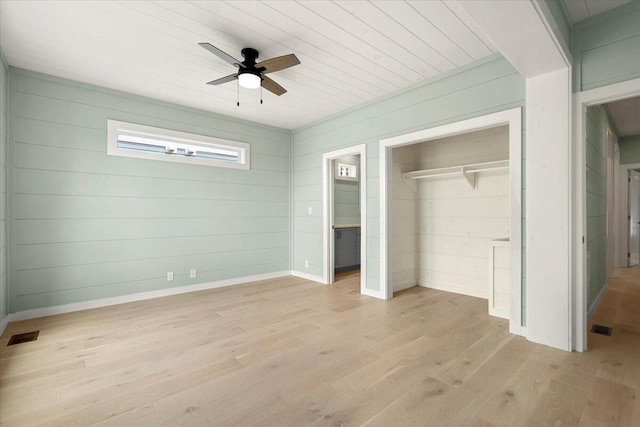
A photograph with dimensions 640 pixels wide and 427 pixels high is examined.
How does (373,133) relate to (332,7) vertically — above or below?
below

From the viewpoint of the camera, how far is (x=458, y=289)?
425cm

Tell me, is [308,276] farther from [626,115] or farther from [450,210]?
[626,115]

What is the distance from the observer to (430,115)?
3547 mm

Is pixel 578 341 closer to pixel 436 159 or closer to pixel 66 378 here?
pixel 436 159

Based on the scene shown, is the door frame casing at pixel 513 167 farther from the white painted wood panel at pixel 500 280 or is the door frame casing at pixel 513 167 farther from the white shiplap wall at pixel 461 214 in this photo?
the white shiplap wall at pixel 461 214

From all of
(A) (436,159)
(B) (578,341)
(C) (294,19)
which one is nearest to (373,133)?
(A) (436,159)

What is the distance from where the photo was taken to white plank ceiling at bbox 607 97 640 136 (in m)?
4.03

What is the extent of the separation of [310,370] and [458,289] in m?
2.90

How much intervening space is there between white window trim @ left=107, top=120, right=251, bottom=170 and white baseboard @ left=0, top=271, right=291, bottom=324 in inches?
73.0

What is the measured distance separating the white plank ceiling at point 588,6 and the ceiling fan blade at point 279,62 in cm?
215

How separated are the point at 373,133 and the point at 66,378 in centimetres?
402

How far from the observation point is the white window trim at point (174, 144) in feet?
12.5

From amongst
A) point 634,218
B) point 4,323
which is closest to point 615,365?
point 4,323

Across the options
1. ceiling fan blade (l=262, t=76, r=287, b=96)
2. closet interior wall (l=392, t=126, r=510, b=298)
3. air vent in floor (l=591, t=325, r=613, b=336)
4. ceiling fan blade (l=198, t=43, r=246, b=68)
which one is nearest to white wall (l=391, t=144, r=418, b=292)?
closet interior wall (l=392, t=126, r=510, b=298)
